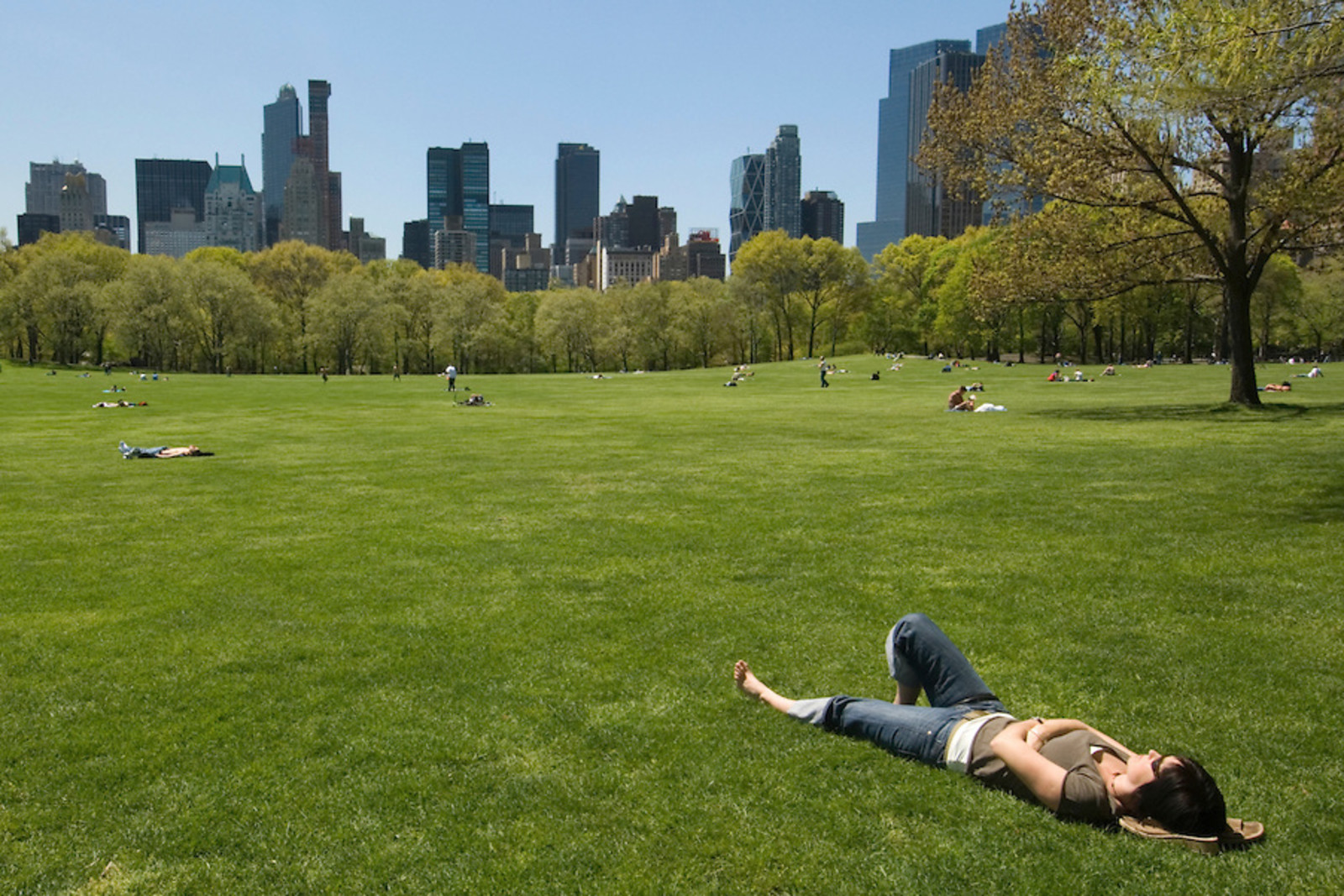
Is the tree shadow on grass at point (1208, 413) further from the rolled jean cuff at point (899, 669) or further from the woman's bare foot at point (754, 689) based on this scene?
the woman's bare foot at point (754, 689)

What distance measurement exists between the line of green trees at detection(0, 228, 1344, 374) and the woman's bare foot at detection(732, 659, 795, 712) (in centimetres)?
7738

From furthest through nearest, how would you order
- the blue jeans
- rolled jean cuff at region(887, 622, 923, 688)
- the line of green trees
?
the line of green trees < rolled jean cuff at region(887, 622, 923, 688) < the blue jeans

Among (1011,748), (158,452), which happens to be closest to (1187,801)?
(1011,748)

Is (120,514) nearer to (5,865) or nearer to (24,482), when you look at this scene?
(24,482)

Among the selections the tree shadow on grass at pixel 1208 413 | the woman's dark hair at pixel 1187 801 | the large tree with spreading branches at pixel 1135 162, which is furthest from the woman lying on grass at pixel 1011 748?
the tree shadow on grass at pixel 1208 413

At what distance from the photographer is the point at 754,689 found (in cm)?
683

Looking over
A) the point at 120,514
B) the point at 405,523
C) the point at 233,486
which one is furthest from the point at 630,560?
the point at 233,486

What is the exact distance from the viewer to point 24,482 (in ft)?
57.3

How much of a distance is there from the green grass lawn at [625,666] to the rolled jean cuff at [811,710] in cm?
15

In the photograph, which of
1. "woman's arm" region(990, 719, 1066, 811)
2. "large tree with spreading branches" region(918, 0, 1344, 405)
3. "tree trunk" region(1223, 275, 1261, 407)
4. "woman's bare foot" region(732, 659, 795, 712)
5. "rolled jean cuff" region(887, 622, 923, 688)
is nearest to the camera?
"woman's arm" region(990, 719, 1066, 811)

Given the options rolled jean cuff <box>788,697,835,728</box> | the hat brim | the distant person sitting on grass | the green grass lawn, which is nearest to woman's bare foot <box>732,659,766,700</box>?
the green grass lawn

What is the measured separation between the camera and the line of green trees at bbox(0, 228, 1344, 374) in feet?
296

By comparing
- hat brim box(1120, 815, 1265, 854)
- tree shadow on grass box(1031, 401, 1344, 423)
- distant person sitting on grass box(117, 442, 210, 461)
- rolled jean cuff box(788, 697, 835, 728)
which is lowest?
hat brim box(1120, 815, 1265, 854)

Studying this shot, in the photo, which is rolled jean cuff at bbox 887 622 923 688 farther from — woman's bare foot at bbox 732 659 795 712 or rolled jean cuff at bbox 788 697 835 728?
woman's bare foot at bbox 732 659 795 712
